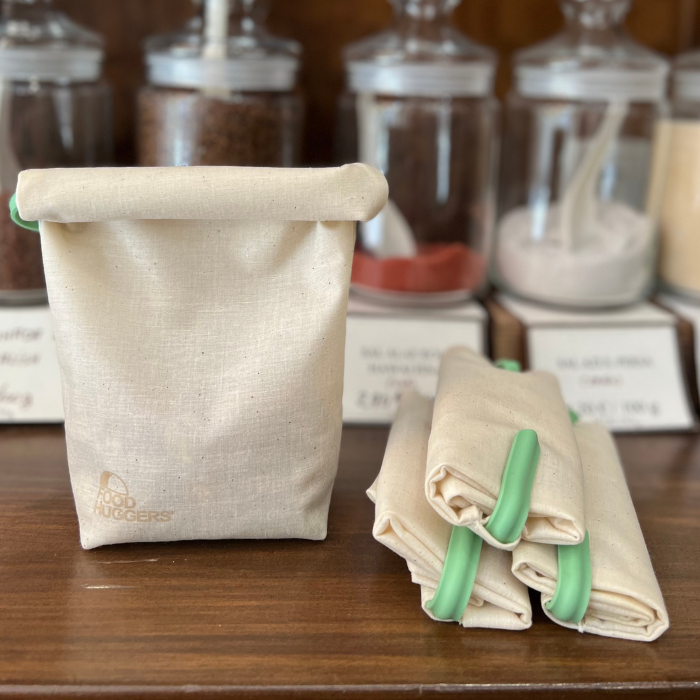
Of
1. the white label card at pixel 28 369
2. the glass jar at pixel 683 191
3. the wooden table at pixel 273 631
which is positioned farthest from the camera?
the glass jar at pixel 683 191

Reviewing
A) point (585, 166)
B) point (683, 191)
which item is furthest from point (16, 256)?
point (683, 191)

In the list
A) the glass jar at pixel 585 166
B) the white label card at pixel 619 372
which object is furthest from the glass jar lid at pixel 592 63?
the white label card at pixel 619 372

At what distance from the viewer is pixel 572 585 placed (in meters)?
0.41

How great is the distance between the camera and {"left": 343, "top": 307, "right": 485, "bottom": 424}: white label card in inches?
28.0

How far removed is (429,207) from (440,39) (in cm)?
16

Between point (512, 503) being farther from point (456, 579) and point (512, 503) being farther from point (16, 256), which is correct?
point (16, 256)

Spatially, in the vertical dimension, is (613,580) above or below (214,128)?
below

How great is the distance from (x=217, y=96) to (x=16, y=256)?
0.76 ft

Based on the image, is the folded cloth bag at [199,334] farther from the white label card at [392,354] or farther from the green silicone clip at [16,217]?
the white label card at [392,354]

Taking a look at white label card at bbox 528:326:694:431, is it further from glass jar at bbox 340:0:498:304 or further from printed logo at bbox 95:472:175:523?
printed logo at bbox 95:472:175:523

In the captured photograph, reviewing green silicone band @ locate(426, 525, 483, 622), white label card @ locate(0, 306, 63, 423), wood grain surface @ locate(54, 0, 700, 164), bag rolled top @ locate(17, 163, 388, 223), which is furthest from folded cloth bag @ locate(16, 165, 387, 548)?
wood grain surface @ locate(54, 0, 700, 164)

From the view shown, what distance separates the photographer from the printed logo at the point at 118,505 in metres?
0.47

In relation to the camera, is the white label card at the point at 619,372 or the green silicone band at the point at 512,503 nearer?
the green silicone band at the point at 512,503

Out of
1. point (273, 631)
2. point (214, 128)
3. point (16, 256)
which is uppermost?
point (214, 128)
